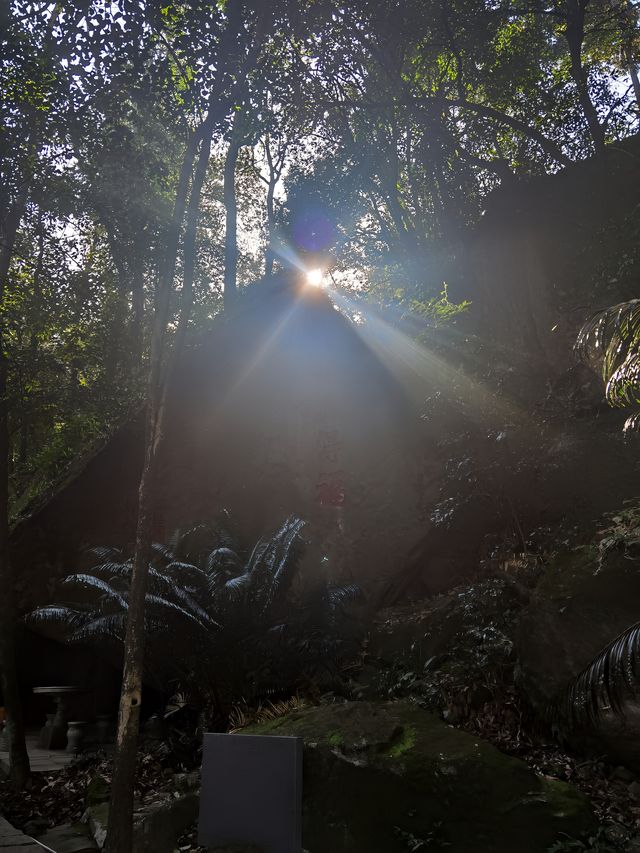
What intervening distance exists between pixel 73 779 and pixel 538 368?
9.83 m

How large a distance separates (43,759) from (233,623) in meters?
4.66

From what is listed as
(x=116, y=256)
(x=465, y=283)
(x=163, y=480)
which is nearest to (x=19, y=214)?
A: (x=116, y=256)

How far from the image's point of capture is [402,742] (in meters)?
5.19

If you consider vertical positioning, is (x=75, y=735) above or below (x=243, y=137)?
below

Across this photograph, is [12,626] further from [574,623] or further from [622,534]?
[622,534]

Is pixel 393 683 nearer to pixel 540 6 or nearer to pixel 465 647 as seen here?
pixel 465 647

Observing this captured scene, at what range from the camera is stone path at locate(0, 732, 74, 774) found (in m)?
8.82

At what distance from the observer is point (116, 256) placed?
781 centimetres

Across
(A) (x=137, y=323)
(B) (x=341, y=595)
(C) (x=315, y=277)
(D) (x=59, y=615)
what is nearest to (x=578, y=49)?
(C) (x=315, y=277)

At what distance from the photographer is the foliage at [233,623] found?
7.70 m

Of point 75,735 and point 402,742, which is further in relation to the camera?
point 75,735

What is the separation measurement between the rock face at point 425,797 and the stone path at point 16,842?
2.57 m

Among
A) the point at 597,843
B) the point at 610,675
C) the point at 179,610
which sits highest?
the point at 179,610

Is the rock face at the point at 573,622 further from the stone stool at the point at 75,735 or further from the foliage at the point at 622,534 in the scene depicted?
the stone stool at the point at 75,735
